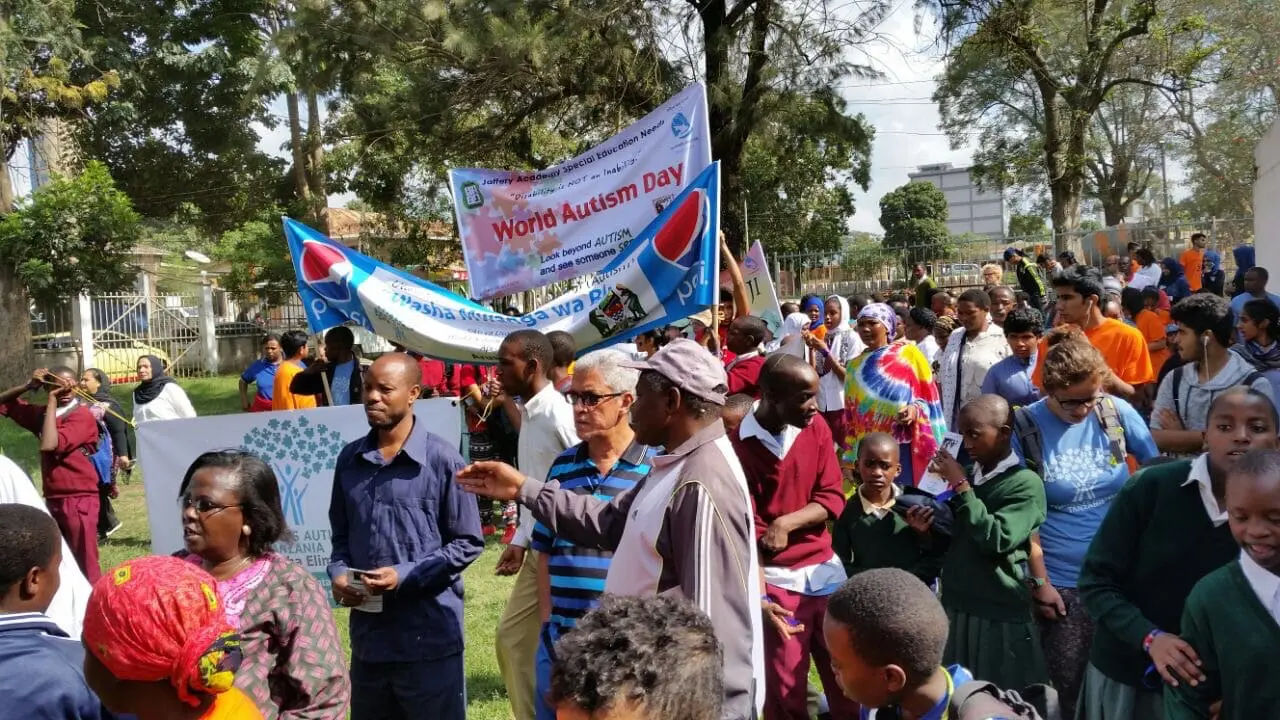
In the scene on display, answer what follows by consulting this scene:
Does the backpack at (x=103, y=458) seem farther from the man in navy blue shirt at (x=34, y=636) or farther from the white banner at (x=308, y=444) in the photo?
the man in navy blue shirt at (x=34, y=636)

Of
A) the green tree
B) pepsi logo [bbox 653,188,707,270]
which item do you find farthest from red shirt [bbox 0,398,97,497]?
Result: the green tree

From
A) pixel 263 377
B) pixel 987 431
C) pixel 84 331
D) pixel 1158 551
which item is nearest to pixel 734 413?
pixel 987 431

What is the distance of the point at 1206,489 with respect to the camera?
303 centimetres

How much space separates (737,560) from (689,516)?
0.58 ft

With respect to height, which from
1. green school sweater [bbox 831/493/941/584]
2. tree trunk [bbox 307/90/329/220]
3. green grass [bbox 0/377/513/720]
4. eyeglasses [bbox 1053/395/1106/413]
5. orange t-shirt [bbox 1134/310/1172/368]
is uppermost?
tree trunk [bbox 307/90/329/220]

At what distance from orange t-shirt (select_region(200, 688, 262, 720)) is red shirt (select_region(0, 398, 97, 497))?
599cm

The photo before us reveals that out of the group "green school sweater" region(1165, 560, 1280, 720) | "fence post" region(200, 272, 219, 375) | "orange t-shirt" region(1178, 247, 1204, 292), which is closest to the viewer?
"green school sweater" region(1165, 560, 1280, 720)

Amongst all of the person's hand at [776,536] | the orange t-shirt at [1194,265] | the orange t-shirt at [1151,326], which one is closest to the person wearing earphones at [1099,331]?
the person's hand at [776,536]

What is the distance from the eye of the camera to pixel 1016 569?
398cm

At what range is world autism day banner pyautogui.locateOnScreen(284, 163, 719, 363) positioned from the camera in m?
5.79

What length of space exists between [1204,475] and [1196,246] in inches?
614

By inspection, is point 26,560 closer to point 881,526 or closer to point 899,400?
point 881,526

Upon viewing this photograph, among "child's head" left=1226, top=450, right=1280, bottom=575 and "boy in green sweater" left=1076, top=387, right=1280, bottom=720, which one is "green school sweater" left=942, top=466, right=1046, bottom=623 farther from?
"child's head" left=1226, top=450, right=1280, bottom=575

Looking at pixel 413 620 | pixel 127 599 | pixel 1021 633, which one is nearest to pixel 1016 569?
pixel 1021 633
